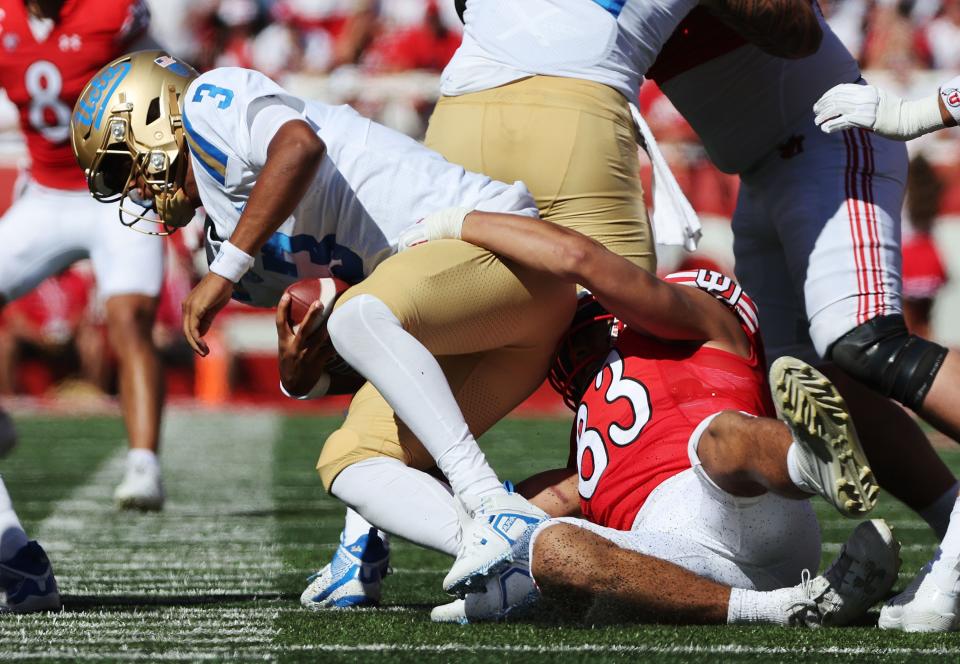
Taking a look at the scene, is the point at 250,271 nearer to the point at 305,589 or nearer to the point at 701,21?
the point at 305,589

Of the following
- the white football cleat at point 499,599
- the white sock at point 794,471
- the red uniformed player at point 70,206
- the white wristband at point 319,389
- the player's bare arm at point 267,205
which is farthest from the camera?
the red uniformed player at point 70,206

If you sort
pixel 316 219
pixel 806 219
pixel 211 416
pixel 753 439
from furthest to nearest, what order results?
pixel 211 416, pixel 806 219, pixel 316 219, pixel 753 439

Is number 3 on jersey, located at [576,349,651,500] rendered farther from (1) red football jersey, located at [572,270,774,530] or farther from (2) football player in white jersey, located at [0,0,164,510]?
(2) football player in white jersey, located at [0,0,164,510]

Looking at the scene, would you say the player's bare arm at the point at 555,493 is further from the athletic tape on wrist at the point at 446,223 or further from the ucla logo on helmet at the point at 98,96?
the ucla logo on helmet at the point at 98,96

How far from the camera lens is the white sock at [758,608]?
2.61 meters

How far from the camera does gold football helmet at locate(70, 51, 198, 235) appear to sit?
3.24 m

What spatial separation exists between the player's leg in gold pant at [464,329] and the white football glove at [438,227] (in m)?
0.04

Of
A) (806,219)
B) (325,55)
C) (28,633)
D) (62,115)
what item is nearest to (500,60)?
(806,219)

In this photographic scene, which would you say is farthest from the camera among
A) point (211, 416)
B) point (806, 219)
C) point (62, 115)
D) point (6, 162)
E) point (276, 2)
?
point (276, 2)

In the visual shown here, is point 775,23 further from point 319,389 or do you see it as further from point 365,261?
point 319,389

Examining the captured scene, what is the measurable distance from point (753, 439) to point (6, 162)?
36.0ft

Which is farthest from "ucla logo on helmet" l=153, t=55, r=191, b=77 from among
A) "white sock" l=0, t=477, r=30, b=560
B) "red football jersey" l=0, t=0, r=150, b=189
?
"red football jersey" l=0, t=0, r=150, b=189

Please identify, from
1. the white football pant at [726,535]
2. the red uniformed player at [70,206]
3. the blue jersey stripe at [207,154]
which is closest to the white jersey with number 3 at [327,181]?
the blue jersey stripe at [207,154]

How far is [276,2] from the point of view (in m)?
13.3
